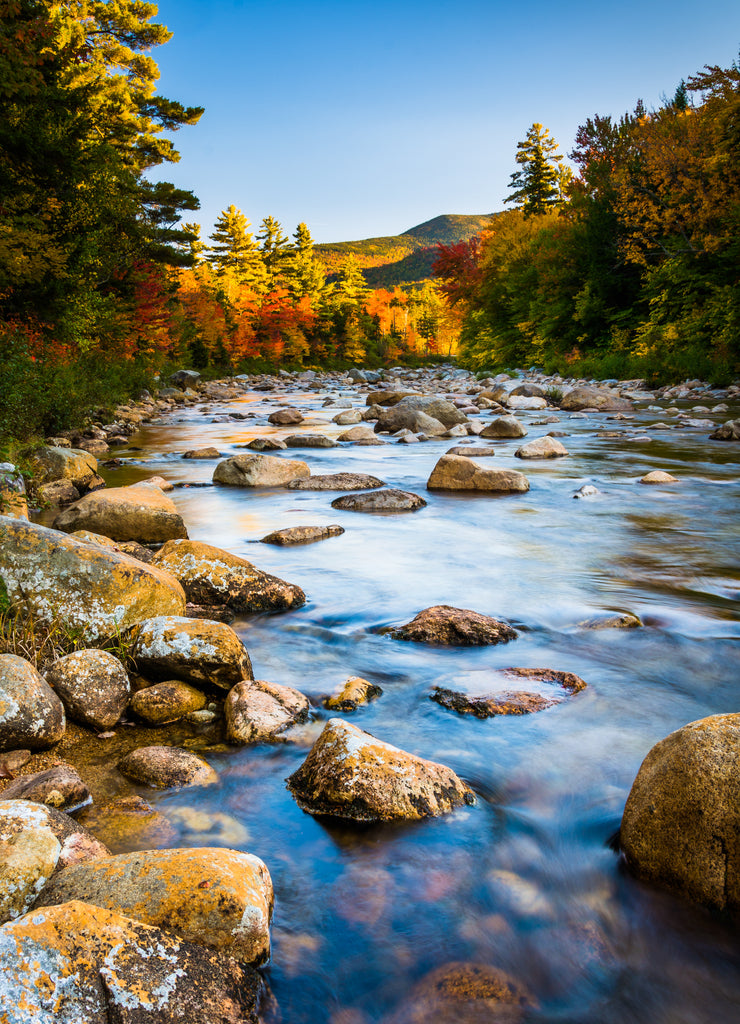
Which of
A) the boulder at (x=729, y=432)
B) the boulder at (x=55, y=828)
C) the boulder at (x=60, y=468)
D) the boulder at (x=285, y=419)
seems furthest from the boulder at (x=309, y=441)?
the boulder at (x=55, y=828)

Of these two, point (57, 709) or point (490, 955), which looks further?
point (57, 709)

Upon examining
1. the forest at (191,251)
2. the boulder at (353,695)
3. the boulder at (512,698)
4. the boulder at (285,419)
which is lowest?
the boulder at (512,698)

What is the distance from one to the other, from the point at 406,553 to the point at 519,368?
1206 inches

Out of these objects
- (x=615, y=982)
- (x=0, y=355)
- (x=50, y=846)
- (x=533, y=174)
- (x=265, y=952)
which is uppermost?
(x=533, y=174)

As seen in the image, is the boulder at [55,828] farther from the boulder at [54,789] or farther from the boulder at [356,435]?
the boulder at [356,435]

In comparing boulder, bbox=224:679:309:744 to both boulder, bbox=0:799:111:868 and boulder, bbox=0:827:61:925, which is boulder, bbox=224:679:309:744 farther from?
boulder, bbox=0:827:61:925

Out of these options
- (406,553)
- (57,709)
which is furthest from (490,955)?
(406,553)

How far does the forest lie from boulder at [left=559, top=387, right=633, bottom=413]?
2.94m

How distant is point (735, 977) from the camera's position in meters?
2.04

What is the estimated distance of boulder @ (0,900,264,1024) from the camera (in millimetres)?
1479

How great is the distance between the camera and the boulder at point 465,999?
6.39 ft

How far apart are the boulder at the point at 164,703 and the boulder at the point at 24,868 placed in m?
1.23

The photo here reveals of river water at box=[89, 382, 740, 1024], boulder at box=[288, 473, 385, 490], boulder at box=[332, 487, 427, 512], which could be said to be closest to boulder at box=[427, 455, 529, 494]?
boulder at box=[332, 487, 427, 512]

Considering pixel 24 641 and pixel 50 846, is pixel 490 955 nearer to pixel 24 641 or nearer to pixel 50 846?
pixel 50 846
